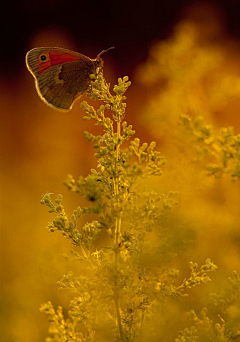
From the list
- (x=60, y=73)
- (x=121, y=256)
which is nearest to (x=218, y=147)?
(x=121, y=256)

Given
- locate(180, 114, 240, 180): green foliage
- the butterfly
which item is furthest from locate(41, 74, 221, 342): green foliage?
the butterfly

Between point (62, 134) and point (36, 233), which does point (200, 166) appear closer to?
point (36, 233)

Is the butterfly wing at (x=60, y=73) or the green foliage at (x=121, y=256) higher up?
the butterfly wing at (x=60, y=73)

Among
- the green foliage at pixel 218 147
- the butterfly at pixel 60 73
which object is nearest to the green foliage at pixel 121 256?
the green foliage at pixel 218 147

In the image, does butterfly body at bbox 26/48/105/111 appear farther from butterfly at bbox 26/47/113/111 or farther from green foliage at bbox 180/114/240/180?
green foliage at bbox 180/114/240/180

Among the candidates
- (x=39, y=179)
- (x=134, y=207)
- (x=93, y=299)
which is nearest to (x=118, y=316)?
(x=93, y=299)

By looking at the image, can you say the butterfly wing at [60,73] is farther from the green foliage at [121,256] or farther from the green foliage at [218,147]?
the green foliage at [218,147]

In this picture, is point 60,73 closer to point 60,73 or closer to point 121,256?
point 60,73
